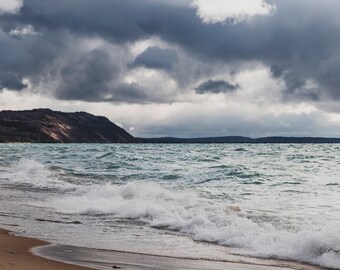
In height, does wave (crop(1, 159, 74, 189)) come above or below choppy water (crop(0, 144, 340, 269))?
below

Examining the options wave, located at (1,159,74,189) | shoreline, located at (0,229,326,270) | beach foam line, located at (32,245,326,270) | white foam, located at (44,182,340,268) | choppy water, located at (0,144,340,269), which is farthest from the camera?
wave, located at (1,159,74,189)

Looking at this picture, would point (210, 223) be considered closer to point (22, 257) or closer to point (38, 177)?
point (22, 257)

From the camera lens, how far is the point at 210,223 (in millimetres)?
13070

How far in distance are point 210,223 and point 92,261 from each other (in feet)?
16.1

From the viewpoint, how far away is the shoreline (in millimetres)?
8250

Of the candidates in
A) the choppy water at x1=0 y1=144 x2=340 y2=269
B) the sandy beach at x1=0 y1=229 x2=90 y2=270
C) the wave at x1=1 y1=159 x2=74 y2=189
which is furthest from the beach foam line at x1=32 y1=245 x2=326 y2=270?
the wave at x1=1 y1=159 x2=74 y2=189

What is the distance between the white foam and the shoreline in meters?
0.83

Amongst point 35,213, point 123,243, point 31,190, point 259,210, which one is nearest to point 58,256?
point 123,243

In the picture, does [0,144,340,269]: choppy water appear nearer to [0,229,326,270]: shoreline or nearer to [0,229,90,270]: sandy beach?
[0,229,326,270]: shoreline

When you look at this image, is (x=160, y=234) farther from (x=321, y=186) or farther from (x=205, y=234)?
(x=321, y=186)

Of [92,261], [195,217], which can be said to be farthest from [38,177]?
[92,261]

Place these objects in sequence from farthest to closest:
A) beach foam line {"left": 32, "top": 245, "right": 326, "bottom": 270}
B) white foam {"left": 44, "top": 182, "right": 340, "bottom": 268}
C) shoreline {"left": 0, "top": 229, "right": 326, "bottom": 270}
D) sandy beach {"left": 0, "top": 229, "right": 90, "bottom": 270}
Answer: white foam {"left": 44, "top": 182, "right": 340, "bottom": 268} → beach foam line {"left": 32, "top": 245, "right": 326, "bottom": 270} → shoreline {"left": 0, "top": 229, "right": 326, "bottom": 270} → sandy beach {"left": 0, "top": 229, "right": 90, "bottom": 270}

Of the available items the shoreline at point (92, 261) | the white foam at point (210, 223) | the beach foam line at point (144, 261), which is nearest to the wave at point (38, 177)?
the white foam at point (210, 223)

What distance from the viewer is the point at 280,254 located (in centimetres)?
976
